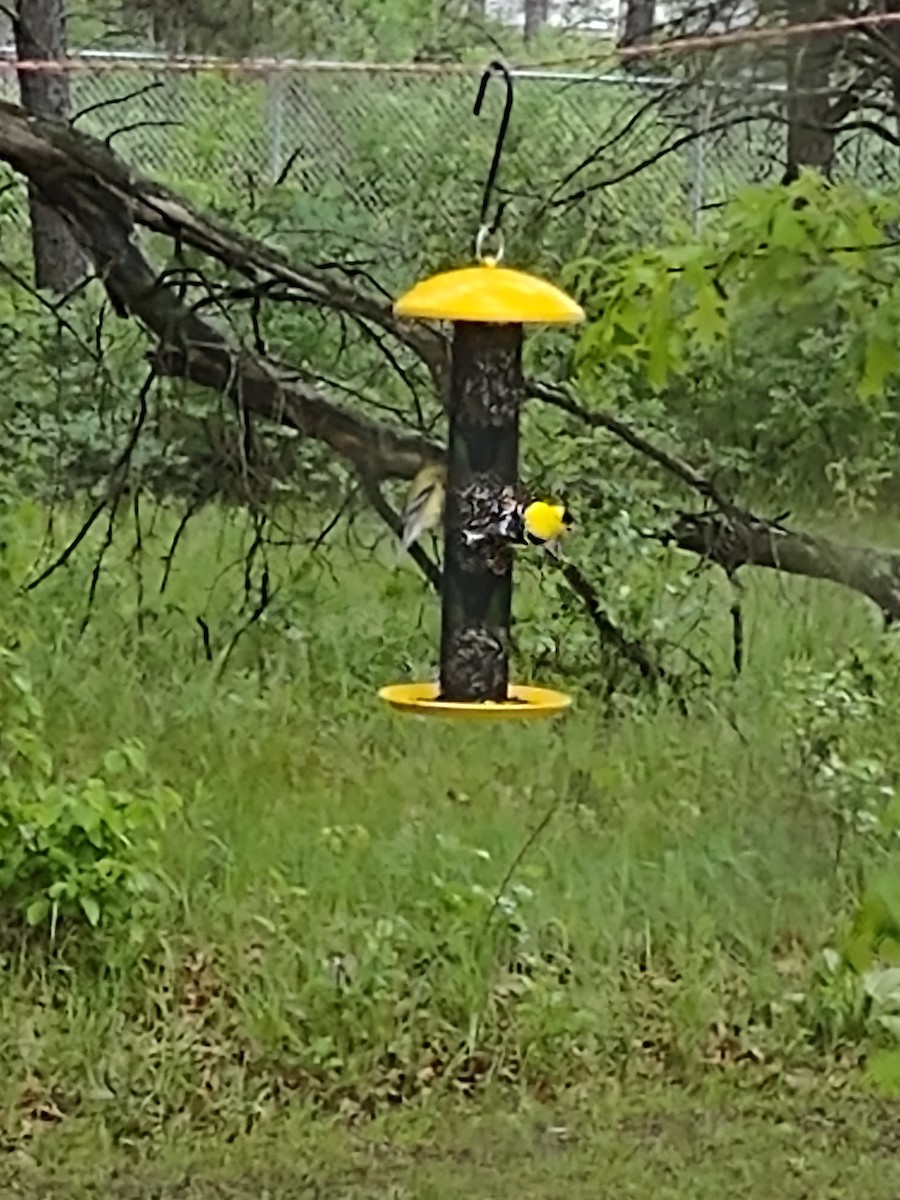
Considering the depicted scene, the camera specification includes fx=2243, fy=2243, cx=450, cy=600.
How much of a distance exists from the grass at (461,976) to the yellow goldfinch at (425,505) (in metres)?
1.41

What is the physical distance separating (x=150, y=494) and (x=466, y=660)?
405 cm

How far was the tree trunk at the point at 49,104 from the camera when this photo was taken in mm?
9742

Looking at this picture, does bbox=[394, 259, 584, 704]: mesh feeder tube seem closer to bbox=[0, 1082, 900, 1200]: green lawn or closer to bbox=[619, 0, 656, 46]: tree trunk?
bbox=[0, 1082, 900, 1200]: green lawn

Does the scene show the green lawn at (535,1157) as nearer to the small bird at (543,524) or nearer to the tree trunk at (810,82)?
the small bird at (543,524)

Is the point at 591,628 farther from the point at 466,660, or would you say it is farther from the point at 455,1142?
the point at 466,660

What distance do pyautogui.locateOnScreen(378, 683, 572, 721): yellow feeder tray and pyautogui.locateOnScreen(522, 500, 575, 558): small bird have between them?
242mm

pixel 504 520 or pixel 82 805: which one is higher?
pixel 504 520

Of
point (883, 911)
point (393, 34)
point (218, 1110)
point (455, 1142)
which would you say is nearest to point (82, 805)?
point (218, 1110)

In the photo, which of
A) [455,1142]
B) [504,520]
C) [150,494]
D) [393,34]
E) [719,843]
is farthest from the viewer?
[393,34]

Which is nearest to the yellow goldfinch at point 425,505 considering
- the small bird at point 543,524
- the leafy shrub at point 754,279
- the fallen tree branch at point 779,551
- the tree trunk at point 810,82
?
the small bird at point 543,524

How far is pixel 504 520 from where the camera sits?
353 centimetres

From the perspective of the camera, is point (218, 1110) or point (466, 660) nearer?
point (466, 660)

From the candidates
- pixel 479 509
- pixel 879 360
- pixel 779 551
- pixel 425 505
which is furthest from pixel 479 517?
pixel 779 551

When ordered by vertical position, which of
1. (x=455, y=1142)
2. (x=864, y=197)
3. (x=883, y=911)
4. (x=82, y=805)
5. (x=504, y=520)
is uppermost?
(x=864, y=197)
